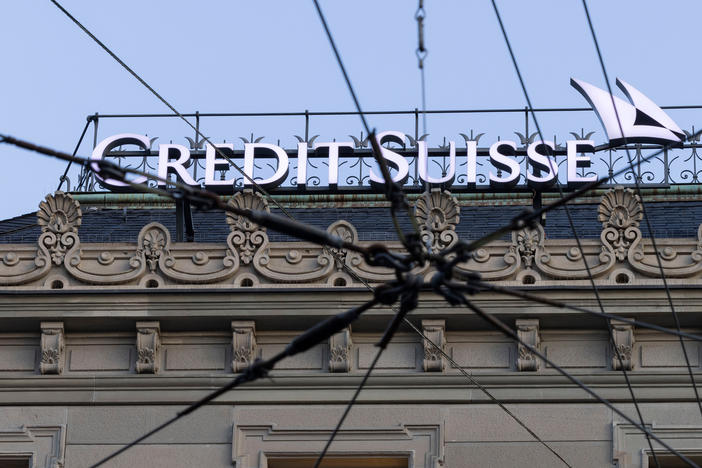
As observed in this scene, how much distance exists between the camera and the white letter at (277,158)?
3166cm

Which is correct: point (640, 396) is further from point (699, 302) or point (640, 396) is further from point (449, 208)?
point (449, 208)

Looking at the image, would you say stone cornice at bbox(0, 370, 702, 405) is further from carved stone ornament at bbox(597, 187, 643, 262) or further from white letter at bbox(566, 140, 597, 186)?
white letter at bbox(566, 140, 597, 186)

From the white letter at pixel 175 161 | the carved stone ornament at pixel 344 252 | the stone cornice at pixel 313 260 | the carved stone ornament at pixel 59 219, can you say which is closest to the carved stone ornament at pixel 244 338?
the stone cornice at pixel 313 260

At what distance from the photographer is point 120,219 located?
1236 inches

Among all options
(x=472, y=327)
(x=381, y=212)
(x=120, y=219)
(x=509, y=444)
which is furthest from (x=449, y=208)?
(x=120, y=219)

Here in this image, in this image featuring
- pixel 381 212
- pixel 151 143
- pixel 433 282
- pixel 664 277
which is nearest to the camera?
pixel 433 282

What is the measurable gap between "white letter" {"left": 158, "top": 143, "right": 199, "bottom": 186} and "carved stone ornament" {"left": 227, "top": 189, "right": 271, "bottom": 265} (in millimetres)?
6430

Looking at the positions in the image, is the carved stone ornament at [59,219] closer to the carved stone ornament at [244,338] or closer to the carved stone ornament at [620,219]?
the carved stone ornament at [244,338]

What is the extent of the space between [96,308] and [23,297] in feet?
3.22

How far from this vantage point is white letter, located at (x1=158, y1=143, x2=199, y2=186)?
1257 inches

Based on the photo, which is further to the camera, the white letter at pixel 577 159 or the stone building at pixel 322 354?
the white letter at pixel 577 159

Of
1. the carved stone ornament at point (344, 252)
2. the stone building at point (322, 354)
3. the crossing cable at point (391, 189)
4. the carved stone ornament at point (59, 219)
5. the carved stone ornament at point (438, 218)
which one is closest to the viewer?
the crossing cable at point (391, 189)

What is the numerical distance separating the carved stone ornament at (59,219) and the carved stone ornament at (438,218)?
4.69 meters

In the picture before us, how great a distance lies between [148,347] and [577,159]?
10.2 meters
